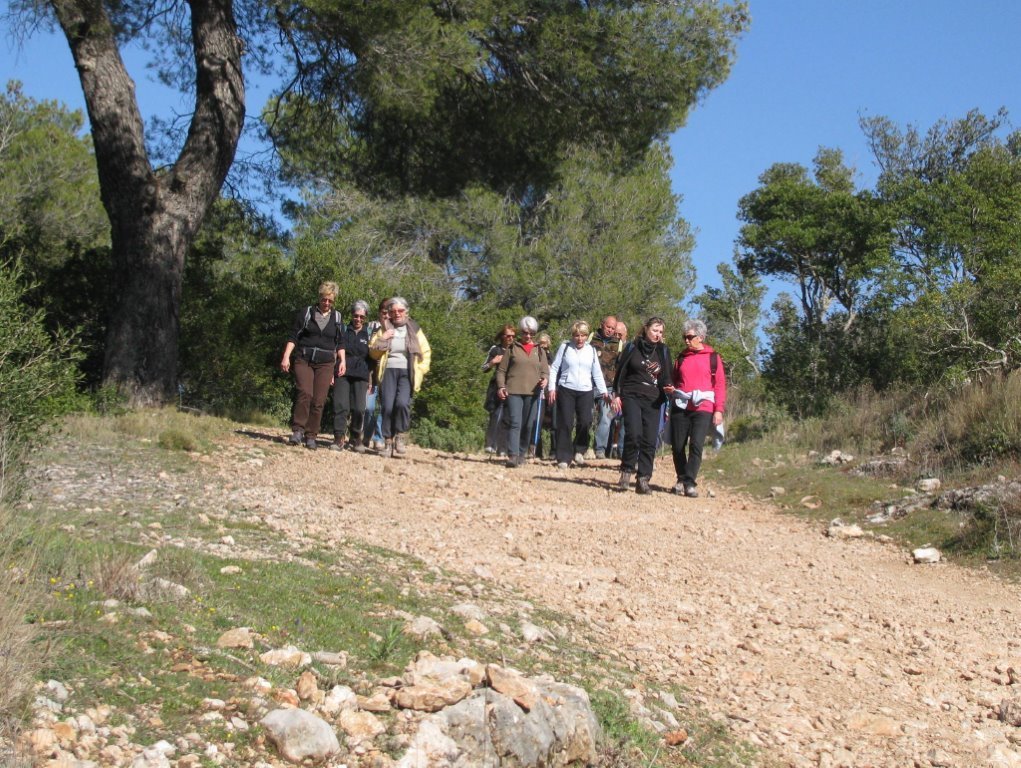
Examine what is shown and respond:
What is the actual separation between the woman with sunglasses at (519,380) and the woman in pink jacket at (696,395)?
7.81 feet

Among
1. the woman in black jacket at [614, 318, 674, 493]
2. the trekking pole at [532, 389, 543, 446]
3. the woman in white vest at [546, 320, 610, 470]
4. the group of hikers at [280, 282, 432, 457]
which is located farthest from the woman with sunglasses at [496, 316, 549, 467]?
the woman in black jacket at [614, 318, 674, 493]

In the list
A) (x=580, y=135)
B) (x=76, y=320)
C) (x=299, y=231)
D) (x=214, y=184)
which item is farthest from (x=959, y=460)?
(x=299, y=231)

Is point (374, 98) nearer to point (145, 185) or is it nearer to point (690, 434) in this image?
point (145, 185)

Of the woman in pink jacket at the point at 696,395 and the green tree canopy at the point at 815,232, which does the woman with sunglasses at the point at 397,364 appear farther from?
the green tree canopy at the point at 815,232

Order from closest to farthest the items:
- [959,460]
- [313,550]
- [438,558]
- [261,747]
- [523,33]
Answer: [261,747], [313,550], [438,558], [959,460], [523,33]

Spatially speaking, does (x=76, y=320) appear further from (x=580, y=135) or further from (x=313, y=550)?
(x=313, y=550)

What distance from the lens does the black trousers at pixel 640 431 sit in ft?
39.4

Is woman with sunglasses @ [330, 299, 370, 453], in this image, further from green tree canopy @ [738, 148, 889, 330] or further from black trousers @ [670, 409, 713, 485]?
green tree canopy @ [738, 148, 889, 330]

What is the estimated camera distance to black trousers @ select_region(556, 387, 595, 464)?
13.6m

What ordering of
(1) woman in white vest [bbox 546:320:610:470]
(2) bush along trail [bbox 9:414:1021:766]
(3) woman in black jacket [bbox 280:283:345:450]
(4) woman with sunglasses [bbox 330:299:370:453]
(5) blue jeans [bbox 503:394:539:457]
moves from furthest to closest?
(5) blue jeans [bbox 503:394:539:457], (1) woman in white vest [bbox 546:320:610:470], (4) woman with sunglasses [bbox 330:299:370:453], (3) woman in black jacket [bbox 280:283:345:450], (2) bush along trail [bbox 9:414:1021:766]

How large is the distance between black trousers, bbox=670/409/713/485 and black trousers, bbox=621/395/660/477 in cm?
20

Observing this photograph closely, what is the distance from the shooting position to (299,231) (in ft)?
72.0

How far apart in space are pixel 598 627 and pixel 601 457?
391 inches

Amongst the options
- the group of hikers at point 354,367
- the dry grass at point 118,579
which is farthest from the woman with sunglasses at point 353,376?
the dry grass at point 118,579
